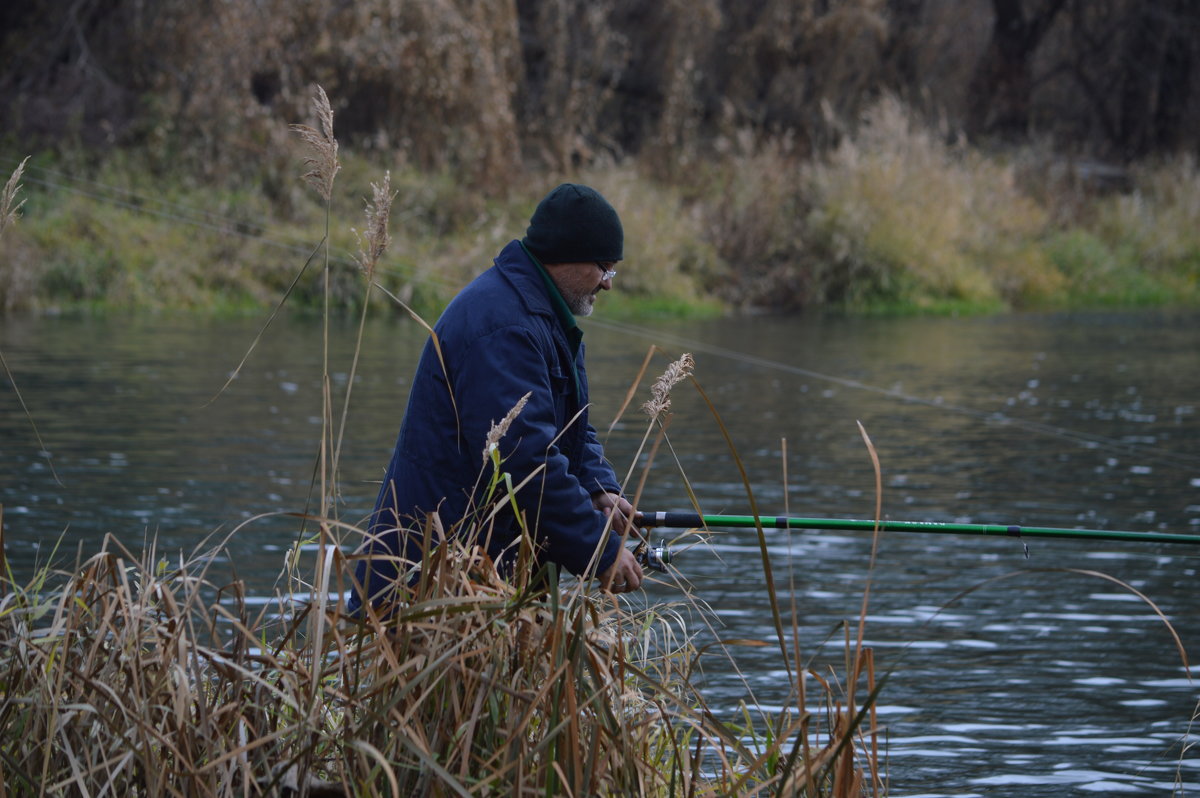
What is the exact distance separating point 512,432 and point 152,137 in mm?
22573

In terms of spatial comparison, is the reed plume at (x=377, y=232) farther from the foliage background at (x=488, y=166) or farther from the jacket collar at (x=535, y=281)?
the foliage background at (x=488, y=166)

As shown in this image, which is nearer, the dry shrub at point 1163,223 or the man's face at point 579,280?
the man's face at point 579,280

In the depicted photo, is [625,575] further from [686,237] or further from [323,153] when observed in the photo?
[686,237]

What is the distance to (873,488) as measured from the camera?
1011cm

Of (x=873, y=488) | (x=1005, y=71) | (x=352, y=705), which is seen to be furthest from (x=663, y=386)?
(x=1005, y=71)

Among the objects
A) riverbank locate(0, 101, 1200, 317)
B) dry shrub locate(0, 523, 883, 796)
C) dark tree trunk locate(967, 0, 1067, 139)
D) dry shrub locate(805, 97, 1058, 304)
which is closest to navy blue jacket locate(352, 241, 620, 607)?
dry shrub locate(0, 523, 883, 796)

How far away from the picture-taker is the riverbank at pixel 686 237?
2223 centimetres

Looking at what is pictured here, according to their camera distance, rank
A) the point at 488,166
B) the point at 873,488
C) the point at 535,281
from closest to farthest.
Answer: the point at 535,281 < the point at 873,488 < the point at 488,166

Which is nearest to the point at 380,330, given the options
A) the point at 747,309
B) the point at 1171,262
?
the point at 747,309

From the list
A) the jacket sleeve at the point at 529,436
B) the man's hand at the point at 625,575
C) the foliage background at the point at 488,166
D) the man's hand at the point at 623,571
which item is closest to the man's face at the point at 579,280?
the jacket sleeve at the point at 529,436

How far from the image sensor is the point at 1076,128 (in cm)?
3888

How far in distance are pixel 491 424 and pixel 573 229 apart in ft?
1.87

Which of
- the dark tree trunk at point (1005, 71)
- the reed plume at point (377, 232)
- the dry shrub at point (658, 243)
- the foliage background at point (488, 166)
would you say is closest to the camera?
the reed plume at point (377, 232)

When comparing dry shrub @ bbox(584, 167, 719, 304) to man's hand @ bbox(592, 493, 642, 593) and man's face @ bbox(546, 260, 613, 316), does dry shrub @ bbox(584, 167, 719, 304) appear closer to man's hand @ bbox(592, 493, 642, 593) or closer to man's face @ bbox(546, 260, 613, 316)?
man's face @ bbox(546, 260, 613, 316)
